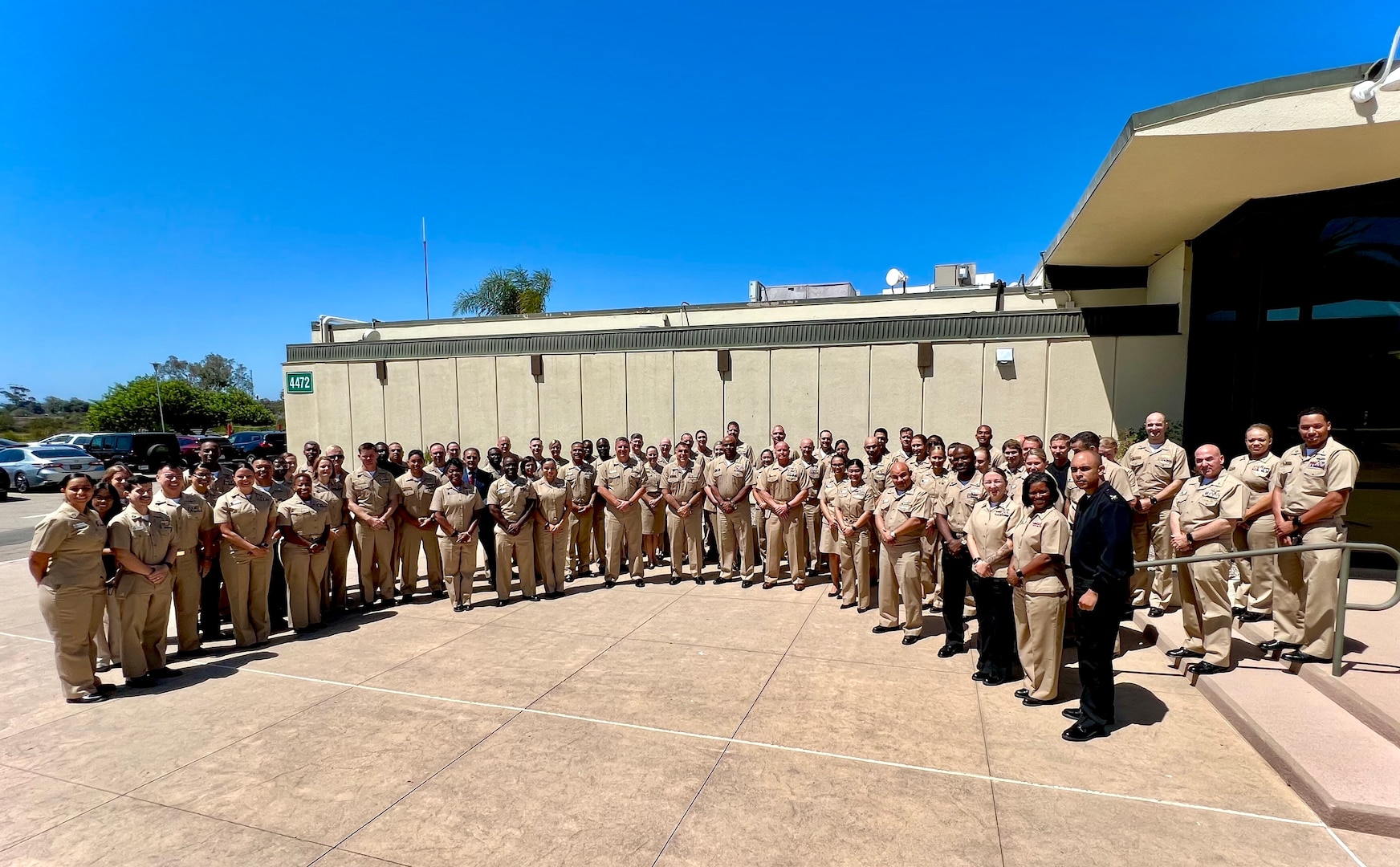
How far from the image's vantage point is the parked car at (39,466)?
20.8m

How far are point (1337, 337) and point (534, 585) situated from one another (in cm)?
922

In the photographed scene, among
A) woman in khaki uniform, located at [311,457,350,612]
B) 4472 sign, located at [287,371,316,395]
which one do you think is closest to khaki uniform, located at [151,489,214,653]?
woman in khaki uniform, located at [311,457,350,612]

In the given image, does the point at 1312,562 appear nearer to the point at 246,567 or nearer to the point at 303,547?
the point at 303,547

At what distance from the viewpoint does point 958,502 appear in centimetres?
582

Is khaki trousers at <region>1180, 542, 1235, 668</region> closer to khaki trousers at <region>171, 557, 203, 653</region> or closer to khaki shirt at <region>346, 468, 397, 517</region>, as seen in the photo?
khaki shirt at <region>346, 468, 397, 517</region>

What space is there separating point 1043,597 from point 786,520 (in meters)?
3.58

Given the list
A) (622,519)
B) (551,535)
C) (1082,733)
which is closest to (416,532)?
(551,535)

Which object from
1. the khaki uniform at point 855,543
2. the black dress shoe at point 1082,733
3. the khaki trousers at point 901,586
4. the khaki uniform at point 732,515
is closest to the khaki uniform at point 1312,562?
the black dress shoe at point 1082,733

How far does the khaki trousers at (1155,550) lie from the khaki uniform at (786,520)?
3312 millimetres

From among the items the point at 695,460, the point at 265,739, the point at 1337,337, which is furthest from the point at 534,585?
the point at 1337,337

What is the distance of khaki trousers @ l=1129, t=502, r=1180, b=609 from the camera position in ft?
20.4

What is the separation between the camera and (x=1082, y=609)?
4.03 m

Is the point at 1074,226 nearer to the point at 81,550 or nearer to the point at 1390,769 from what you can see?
the point at 1390,769

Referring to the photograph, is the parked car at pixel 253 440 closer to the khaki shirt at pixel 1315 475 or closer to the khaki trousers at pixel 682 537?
the khaki trousers at pixel 682 537
